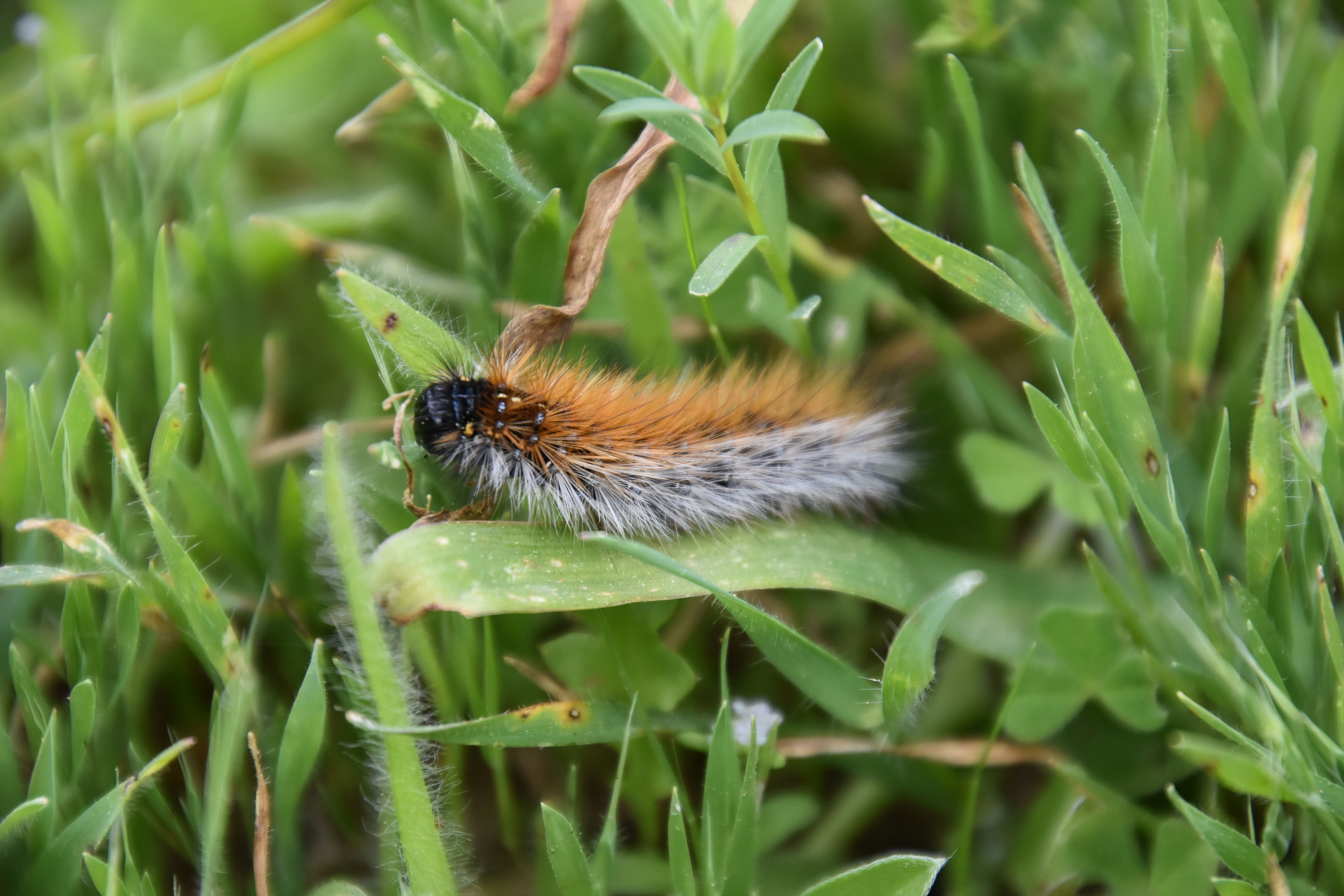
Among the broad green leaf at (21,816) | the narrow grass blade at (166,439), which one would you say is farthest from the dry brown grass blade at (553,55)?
the broad green leaf at (21,816)

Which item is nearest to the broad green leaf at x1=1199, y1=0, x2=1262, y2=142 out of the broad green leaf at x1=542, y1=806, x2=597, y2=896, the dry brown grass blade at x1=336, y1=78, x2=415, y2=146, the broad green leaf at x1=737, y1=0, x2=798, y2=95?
the broad green leaf at x1=737, y1=0, x2=798, y2=95

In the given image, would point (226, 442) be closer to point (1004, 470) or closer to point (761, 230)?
point (761, 230)

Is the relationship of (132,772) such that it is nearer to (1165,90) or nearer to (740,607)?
(740,607)

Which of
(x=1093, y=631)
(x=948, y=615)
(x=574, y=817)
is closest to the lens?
(x=574, y=817)

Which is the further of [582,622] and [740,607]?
[582,622]

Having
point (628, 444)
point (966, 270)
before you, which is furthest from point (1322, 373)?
point (628, 444)

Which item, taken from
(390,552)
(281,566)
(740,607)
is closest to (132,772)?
(281,566)

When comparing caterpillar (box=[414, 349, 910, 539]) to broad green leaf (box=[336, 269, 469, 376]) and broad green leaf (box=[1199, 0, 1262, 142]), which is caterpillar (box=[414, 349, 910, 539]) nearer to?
broad green leaf (box=[336, 269, 469, 376])
